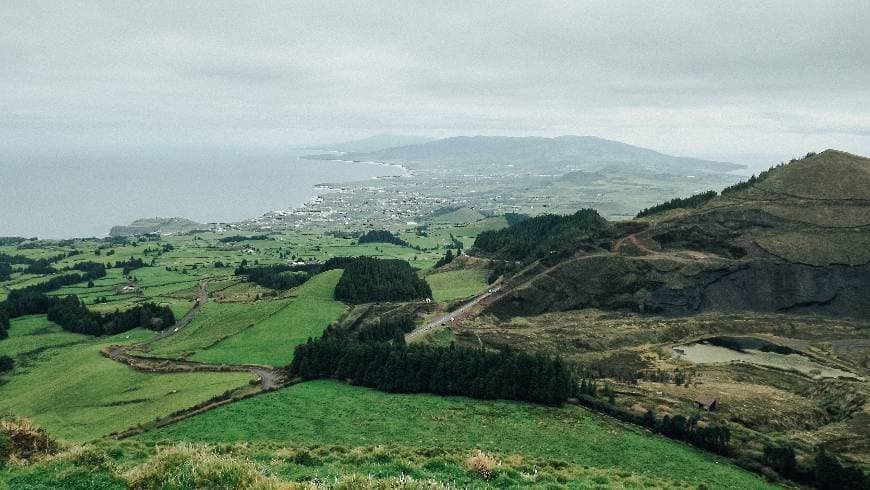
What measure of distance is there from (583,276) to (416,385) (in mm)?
42027

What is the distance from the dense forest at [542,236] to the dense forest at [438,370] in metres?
42.5

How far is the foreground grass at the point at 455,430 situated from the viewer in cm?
3591

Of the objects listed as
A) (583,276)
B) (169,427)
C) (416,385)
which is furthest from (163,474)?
(583,276)

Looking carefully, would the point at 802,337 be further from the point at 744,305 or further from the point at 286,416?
the point at 286,416

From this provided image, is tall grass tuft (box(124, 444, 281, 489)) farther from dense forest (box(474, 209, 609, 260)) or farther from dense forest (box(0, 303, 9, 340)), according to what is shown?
dense forest (box(0, 303, 9, 340))

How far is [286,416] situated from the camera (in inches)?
1752

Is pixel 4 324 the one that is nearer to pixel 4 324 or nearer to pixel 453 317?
pixel 4 324

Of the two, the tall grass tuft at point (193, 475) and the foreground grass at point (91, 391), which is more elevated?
the tall grass tuft at point (193, 475)

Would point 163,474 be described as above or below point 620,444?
above

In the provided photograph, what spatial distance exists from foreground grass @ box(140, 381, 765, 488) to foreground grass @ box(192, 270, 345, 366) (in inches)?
622

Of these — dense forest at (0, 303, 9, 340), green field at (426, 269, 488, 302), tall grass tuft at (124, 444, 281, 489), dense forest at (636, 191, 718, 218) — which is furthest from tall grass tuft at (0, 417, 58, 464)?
dense forest at (636, 191, 718, 218)

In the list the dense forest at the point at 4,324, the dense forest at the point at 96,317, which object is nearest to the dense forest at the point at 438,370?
the dense forest at the point at 96,317

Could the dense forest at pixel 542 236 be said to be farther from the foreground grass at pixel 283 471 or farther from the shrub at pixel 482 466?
the shrub at pixel 482 466

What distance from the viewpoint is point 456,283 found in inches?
4188
